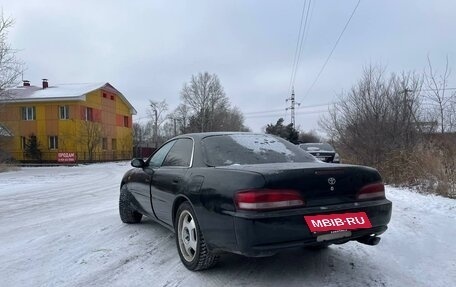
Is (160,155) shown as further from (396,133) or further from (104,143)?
(104,143)

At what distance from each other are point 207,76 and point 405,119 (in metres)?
69.9

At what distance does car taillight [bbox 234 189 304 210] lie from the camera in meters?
3.87

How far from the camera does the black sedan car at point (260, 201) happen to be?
12.7 feet

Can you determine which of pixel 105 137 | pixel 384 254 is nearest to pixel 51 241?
pixel 384 254

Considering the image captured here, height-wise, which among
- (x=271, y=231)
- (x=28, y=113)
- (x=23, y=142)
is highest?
(x=28, y=113)

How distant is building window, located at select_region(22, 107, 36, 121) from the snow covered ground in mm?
40112

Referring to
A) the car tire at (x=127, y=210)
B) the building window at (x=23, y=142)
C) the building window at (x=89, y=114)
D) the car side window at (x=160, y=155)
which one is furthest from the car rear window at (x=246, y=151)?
the building window at (x=23, y=142)

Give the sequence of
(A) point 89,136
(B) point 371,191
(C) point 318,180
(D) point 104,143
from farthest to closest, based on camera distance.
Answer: (D) point 104,143
(A) point 89,136
(B) point 371,191
(C) point 318,180

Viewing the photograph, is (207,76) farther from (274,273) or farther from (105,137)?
(274,273)

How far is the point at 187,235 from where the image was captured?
486 cm

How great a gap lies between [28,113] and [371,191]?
45.9 m

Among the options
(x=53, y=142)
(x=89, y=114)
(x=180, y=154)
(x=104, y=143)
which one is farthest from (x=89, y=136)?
(x=180, y=154)

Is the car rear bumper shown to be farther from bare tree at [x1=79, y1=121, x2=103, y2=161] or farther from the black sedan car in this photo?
bare tree at [x1=79, y1=121, x2=103, y2=161]

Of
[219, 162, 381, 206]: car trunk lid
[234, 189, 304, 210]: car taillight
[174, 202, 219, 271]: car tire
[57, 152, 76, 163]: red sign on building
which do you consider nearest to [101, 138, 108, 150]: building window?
[57, 152, 76, 163]: red sign on building
